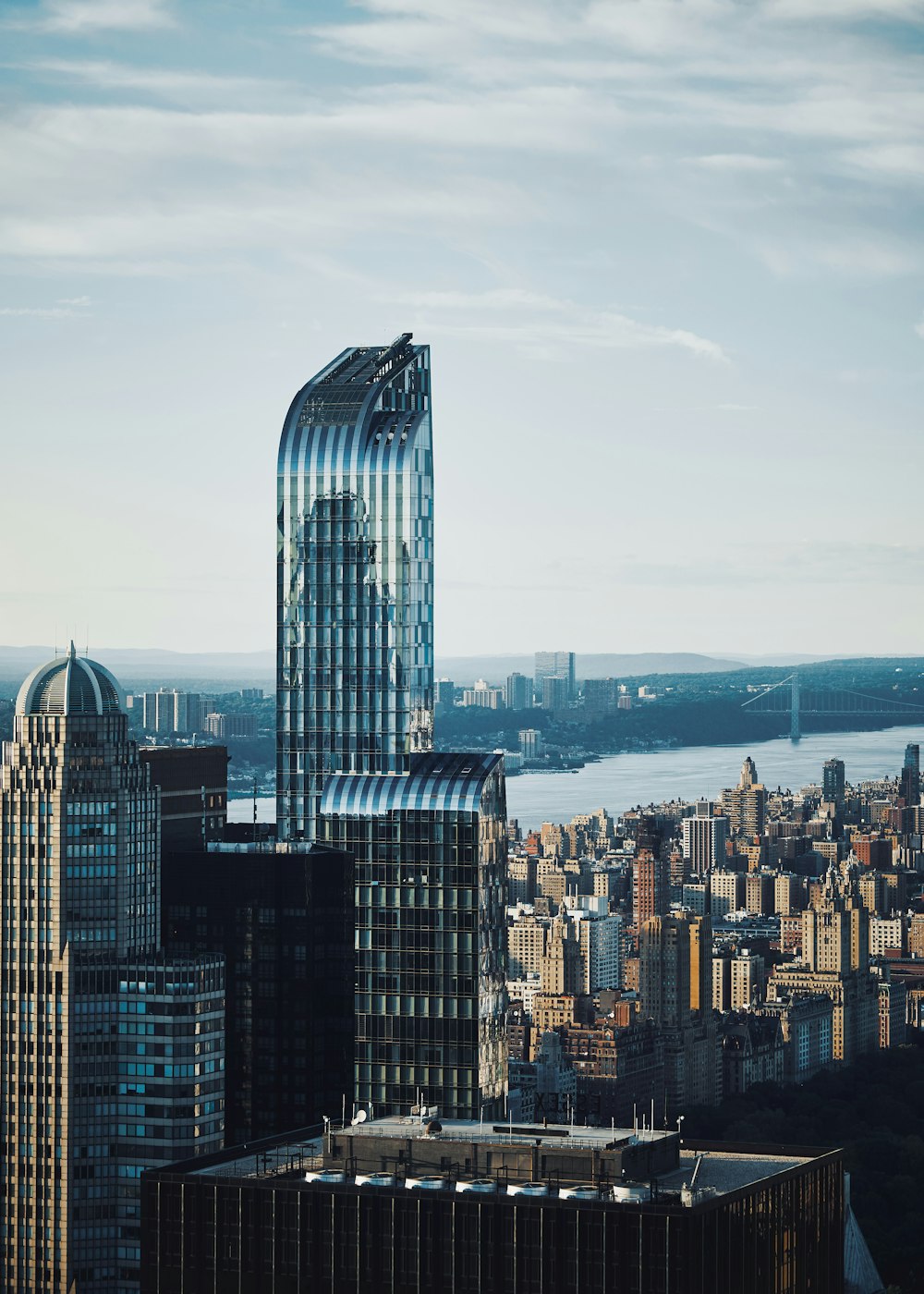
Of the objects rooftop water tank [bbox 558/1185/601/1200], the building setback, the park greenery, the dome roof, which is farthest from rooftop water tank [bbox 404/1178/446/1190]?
the park greenery

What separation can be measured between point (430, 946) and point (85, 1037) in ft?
34.2

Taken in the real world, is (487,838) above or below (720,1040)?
above

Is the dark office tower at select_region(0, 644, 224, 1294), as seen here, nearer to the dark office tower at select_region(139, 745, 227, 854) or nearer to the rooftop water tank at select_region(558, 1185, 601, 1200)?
the dark office tower at select_region(139, 745, 227, 854)

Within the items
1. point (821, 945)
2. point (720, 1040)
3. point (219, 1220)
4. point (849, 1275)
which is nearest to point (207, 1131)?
point (849, 1275)

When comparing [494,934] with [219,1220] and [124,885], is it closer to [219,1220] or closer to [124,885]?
[124,885]

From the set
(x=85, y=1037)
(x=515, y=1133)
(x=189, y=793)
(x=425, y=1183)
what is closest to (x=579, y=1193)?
(x=425, y=1183)

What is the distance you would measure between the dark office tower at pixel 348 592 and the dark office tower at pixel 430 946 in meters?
8.19

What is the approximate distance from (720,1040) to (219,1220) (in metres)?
101

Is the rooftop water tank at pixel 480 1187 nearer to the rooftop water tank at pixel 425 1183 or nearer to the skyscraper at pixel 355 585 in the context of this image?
the rooftop water tank at pixel 425 1183

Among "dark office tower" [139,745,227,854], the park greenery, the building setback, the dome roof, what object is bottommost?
the park greenery

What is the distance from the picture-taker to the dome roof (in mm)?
77688

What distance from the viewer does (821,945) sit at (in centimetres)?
18250

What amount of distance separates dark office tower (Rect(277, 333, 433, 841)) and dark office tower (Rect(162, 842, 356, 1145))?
4.83 meters

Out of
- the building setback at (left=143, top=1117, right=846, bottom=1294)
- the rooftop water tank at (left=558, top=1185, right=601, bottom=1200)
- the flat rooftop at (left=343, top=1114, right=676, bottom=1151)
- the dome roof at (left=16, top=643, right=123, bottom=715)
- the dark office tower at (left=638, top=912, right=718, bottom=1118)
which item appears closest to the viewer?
the building setback at (left=143, top=1117, right=846, bottom=1294)
